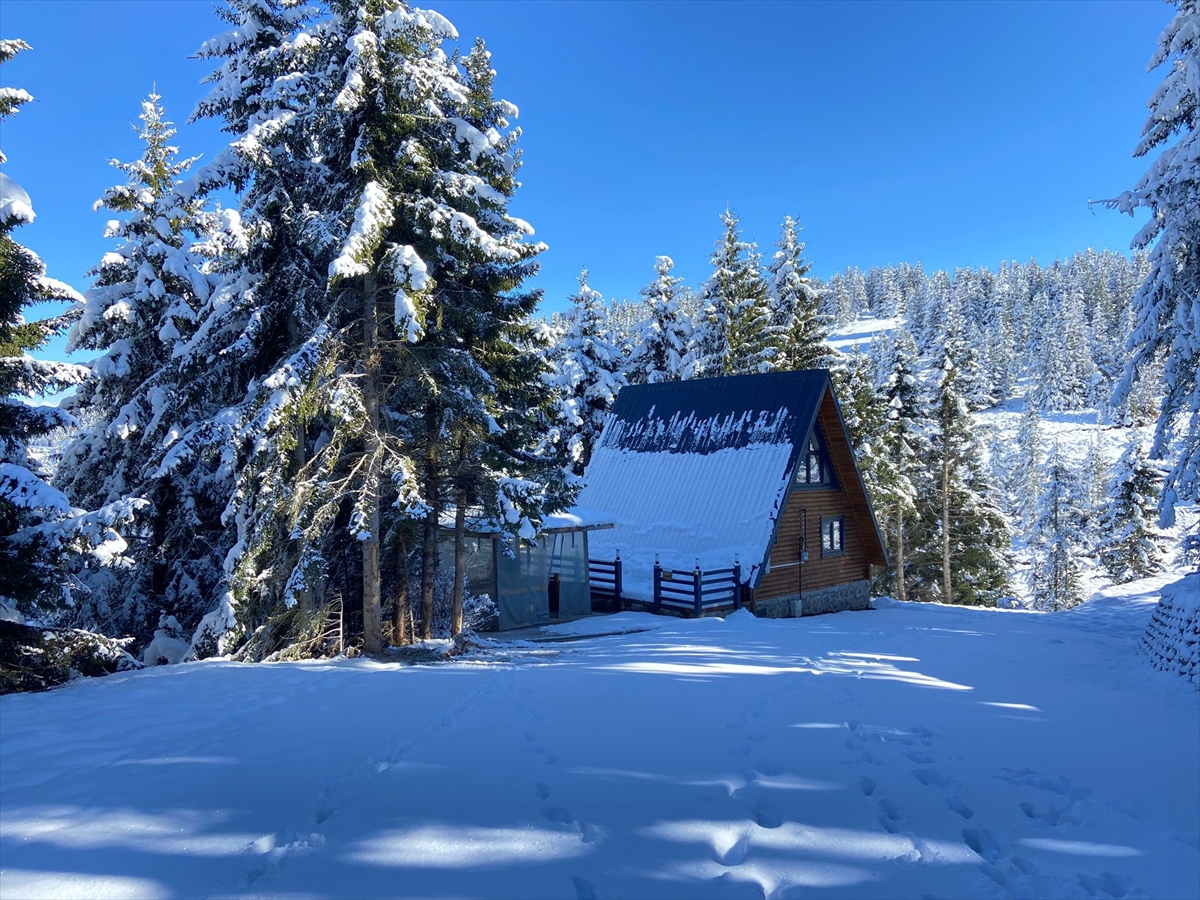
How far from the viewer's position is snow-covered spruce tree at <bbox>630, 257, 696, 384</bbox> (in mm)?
33656

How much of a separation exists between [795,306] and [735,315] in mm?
3021

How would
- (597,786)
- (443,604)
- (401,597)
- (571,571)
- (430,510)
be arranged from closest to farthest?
(597,786) → (430,510) → (401,597) → (443,604) → (571,571)

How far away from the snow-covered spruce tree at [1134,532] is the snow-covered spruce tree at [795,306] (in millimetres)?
14193

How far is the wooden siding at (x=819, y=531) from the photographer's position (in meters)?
20.4

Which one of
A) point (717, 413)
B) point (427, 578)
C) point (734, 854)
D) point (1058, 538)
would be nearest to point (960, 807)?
point (734, 854)

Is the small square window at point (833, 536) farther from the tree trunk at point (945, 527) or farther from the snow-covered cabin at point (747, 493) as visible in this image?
the tree trunk at point (945, 527)

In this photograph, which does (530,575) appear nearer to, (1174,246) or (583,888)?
(583,888)

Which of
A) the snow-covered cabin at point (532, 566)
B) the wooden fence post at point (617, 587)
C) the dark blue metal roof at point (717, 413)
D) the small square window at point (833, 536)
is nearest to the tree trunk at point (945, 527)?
the small square window at point (833, 536)

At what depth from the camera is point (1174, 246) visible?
37.5ft

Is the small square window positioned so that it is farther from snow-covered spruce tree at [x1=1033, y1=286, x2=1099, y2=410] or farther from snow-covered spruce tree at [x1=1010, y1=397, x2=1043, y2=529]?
snow-covered spruce tree at [x1=1033, y1=286, x2=1099, y2=410]

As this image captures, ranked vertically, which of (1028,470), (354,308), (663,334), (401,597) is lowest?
(401,597)

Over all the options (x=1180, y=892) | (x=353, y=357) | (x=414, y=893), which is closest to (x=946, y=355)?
(x=353, y=357)

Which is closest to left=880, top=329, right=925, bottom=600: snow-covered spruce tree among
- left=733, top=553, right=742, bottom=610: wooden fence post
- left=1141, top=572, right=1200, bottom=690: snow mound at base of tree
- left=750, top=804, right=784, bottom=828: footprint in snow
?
left=733, top=553, right=742, bottom=610: wooden fence post

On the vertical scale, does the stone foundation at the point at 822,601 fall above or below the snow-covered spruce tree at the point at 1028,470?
below
